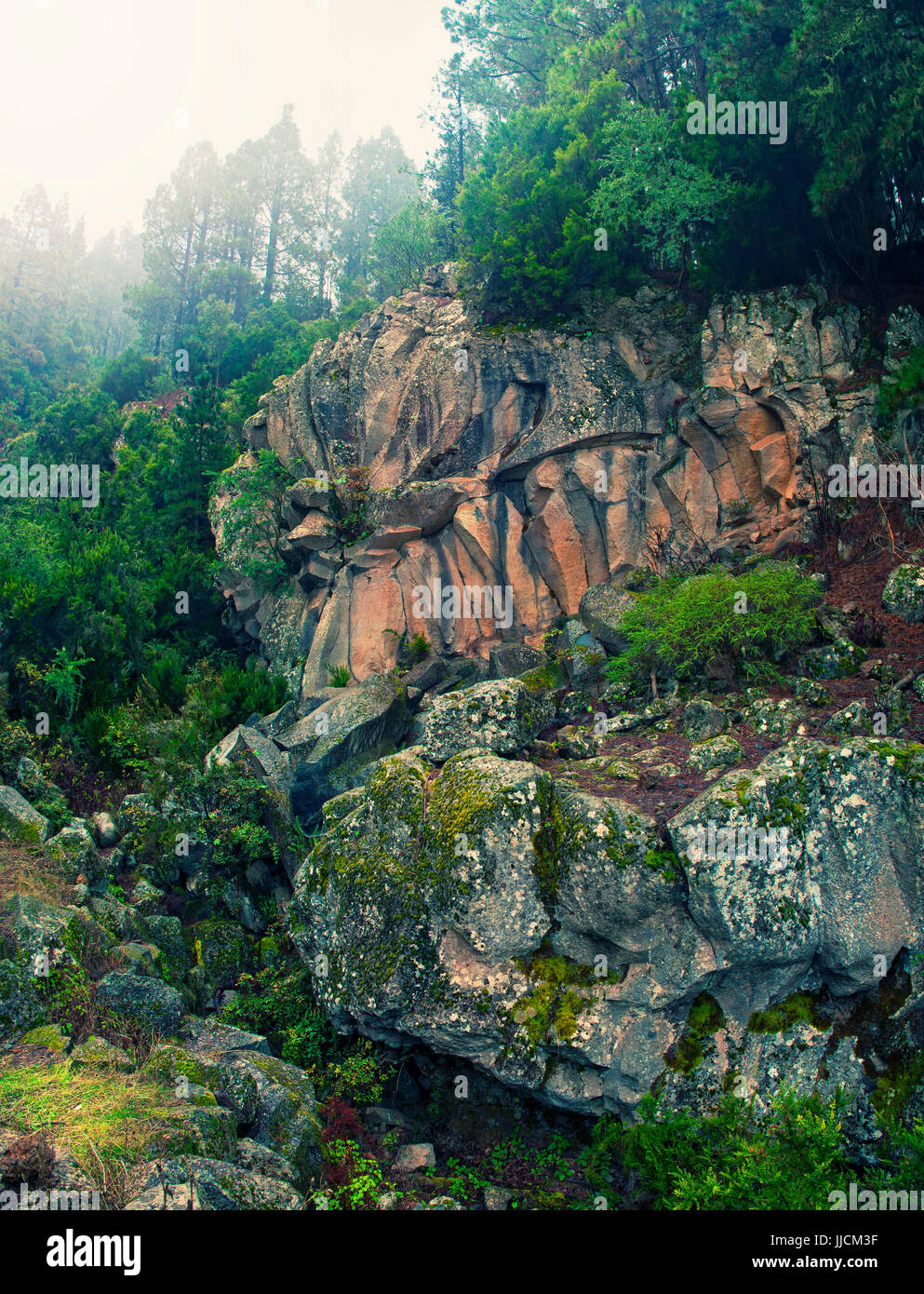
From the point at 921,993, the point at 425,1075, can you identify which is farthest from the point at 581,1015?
the point at 921,993

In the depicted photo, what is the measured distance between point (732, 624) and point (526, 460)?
8.45 m

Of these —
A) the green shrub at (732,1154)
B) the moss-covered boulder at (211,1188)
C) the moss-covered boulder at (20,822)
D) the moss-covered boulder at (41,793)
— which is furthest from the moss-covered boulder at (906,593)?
the moss-covered boulder at (41,793)

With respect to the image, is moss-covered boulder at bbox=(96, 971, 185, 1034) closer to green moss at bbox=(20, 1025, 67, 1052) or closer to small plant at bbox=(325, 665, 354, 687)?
green moss at bbox=(20, 1025, 67, 1052)

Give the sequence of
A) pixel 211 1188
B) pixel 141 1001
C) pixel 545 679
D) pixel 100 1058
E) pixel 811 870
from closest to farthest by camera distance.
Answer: pixel 211 1188
pixel 811 870
pixel 100 1058
pixel 141 1001
pixel 545 679

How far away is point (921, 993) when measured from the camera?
8.55 metres

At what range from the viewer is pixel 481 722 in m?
11.8

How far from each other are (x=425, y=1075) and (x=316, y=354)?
18841mm

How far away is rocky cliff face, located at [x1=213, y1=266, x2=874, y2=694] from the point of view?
17.9 meters

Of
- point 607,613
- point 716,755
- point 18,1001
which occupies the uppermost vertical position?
point 607,613

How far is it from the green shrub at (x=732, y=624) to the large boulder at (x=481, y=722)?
114 inches

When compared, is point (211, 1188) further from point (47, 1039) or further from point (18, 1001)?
point (18, 1001)

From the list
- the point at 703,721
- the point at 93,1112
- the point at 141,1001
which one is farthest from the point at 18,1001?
the point at 703,721

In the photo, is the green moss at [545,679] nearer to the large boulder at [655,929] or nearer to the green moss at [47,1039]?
the large boulder at [655,929]

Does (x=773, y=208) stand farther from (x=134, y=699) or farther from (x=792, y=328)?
(x=134, y=699)
